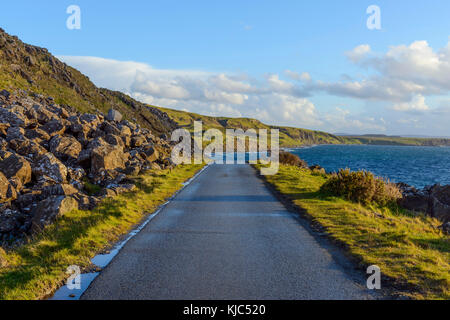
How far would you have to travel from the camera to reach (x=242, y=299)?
5.98 m

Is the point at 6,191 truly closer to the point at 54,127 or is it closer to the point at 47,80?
the point at 54,127

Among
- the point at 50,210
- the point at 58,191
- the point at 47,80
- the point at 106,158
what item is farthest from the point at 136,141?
the point at 47,80

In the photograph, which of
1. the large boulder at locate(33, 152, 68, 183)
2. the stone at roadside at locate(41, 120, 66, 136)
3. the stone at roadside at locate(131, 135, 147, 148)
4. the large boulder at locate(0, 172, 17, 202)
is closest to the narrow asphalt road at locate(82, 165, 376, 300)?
Answer: the large boulder at locate(0, 172, 17, 202)

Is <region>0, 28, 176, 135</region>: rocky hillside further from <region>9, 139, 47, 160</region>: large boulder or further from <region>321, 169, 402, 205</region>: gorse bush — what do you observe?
<region>321, 169, 402, 205</region>: gorse bush

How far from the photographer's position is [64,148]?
2347cm

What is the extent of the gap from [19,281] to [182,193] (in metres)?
12.5

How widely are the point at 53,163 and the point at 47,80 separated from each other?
3492 cm

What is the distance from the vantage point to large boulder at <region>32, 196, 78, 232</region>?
1171 cm

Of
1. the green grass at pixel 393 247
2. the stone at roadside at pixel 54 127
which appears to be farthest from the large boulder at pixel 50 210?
the stone at roadside at pixel 54 127

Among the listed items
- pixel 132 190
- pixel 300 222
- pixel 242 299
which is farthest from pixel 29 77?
pixel 242 299

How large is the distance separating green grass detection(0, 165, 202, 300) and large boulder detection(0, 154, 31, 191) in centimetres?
554

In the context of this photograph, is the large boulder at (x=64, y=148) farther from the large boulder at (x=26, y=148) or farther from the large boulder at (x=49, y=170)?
the large boulder at (x=49, y=170)

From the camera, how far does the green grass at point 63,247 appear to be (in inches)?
262
